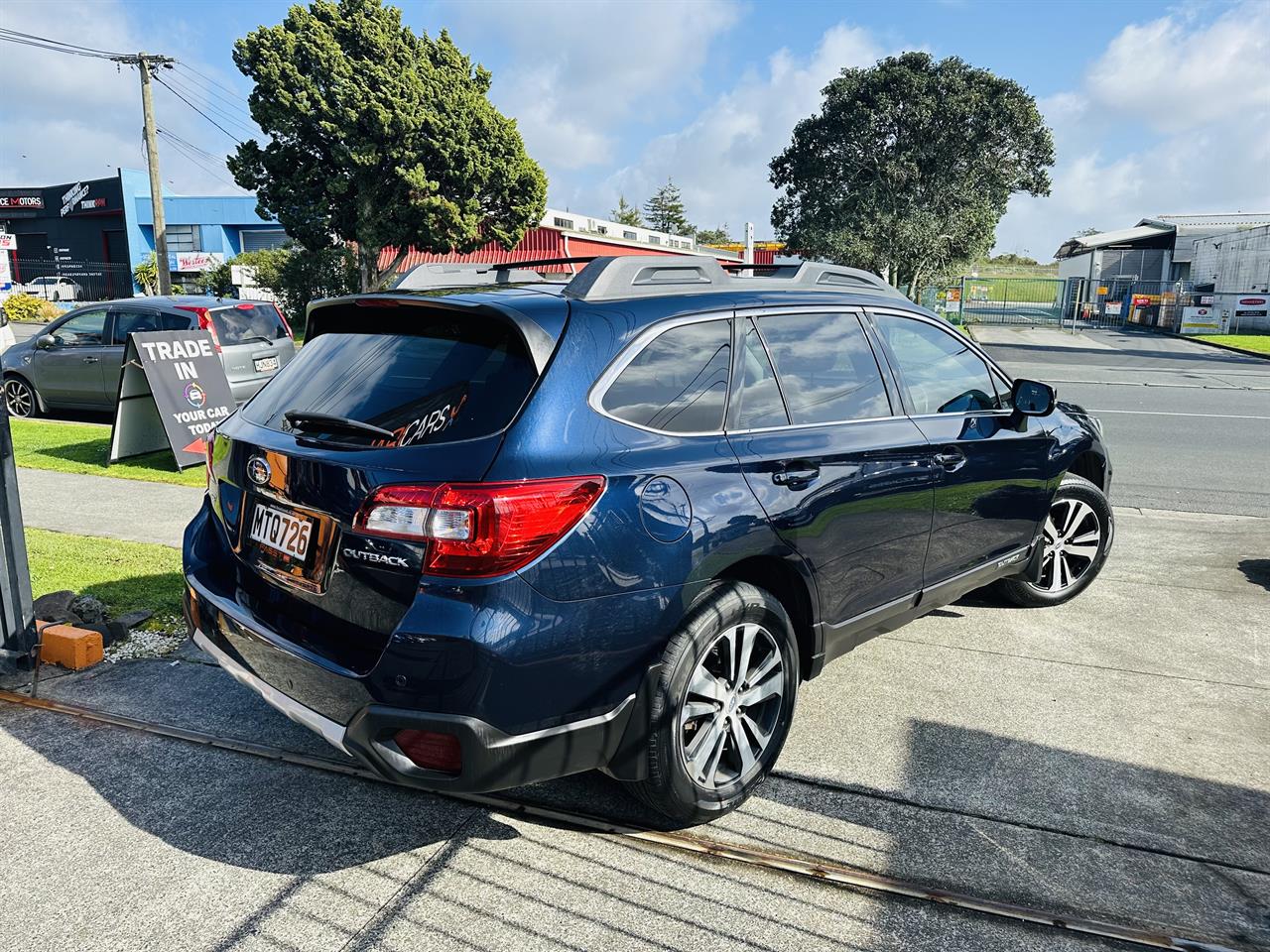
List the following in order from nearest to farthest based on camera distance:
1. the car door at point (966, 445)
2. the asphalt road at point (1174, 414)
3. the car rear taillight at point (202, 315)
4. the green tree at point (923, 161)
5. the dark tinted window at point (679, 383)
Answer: the dark tinted window at point (679, 383) → the car door at point (966, 445) → the asphalt road at point (1174, 414) → the car rear taillight at point (202, 315) → the green tree at point (923, 161)

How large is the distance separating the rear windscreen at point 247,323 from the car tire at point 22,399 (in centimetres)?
347

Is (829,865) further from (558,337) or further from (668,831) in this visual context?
(558,337)

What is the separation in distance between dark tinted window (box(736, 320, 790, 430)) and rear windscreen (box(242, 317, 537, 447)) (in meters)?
0.86

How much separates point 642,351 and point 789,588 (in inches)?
41.0

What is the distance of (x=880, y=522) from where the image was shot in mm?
3561

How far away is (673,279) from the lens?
3.24 metres

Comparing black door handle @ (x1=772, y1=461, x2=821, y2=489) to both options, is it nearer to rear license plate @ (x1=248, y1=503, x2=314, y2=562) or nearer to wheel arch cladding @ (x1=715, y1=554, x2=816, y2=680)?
wheel arch cladding @ (x1=715, y1=554, x2=816, y2=680)

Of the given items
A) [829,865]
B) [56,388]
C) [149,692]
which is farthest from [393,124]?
[829,865]

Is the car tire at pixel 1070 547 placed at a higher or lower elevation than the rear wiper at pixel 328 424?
lower

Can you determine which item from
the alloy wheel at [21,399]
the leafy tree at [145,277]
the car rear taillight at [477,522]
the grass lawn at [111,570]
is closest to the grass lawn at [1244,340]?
the grass lawn at [111,570]

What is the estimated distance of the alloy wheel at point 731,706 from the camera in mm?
2926

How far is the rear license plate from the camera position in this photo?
2770 millimetres

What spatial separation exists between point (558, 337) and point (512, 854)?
1.64m

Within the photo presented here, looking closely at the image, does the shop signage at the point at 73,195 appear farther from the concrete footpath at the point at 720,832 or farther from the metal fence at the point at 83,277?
the concrete footpath at the point at 720,832
